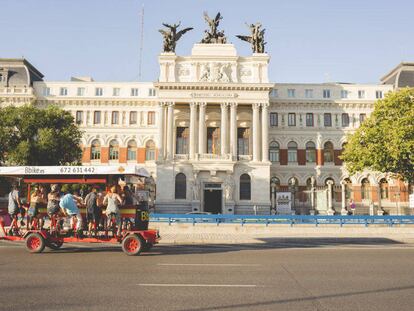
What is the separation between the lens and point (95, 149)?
53.4m

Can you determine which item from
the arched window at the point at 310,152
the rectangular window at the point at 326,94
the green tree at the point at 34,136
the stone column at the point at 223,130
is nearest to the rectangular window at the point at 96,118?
the green tree at the point at 34,136

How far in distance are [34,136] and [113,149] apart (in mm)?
15364

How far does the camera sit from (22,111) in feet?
125

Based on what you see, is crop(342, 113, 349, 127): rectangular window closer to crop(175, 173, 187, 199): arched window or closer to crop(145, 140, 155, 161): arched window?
crop(175, 173, 187, 199): arched window

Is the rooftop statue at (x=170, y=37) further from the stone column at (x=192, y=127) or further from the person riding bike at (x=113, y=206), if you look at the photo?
the person riding bike at (x=113, y=206)

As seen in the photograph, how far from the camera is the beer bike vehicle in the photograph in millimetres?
15523

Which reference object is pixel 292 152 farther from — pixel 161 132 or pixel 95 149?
pixel 95 149

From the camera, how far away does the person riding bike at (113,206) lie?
15.3 m

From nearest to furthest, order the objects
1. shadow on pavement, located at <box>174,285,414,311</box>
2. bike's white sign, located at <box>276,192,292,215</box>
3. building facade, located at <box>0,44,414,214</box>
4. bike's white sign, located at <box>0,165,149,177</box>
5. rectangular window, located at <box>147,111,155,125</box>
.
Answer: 1. shadow on pavement, located at <box>174,285,414,311</box>
2. bike's white sign, located at <box>0,165,149,177</box>
3. bike's white sign, located at <box>276,192,292,215</box>
4. building facade, located at <box>0,44,414,214</box>
5. rectangular window, located at <box>147,111,155,125</box>

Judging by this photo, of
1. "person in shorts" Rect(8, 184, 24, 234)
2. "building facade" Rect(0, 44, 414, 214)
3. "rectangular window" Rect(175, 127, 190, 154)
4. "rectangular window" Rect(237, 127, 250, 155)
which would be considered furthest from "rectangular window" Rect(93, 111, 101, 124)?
"person in shorts" Rect(8, 184, 24, 234)

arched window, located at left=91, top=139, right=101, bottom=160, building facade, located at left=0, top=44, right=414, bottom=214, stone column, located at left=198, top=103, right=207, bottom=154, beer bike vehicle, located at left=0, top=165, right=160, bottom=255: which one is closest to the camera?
beer bike vehicle, located at left=0, top=165, right=160, bottom=255

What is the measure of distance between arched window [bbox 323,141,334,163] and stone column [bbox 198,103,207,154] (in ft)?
55.1

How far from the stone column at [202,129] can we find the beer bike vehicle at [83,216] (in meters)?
31.2

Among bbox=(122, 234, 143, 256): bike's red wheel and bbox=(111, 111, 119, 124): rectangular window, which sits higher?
bbox=(111, 111, 119, 124): rectangular window
